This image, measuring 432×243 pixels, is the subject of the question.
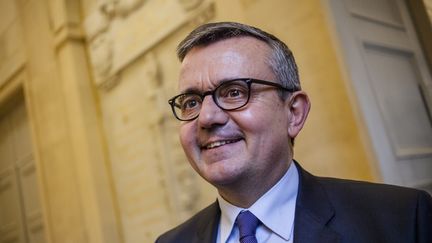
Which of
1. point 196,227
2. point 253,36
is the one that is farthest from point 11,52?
point 253,36

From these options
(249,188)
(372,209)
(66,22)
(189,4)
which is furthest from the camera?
(66,22)

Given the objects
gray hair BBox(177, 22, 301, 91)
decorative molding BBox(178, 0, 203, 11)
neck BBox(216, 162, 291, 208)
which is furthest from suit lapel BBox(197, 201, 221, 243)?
decorative molding BBox(178, 0, 203, 11)

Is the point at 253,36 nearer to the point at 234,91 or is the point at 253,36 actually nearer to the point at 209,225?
the point at 234,91

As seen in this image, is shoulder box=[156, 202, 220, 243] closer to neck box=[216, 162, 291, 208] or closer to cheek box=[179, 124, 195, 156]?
neck box=[216, 162, 291, 208]

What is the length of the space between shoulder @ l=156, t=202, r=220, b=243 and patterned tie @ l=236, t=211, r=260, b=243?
0.20m

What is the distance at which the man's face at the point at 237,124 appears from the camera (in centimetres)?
136

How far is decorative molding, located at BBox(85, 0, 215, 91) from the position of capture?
343cm

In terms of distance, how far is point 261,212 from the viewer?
140cm

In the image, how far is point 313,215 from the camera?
4.43 feet

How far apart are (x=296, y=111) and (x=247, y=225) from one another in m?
0.44

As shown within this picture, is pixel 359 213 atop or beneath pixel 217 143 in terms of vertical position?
beneath

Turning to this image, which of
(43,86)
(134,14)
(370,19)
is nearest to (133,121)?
(134,14)

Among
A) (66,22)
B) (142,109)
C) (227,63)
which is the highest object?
(66,22)

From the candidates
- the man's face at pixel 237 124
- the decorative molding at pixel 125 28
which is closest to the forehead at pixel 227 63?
the man's face at pixel 237 124
